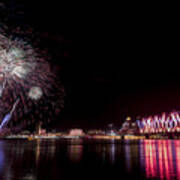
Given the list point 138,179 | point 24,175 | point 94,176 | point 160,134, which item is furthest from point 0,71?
point 160,134

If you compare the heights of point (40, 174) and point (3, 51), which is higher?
point (3, 51)

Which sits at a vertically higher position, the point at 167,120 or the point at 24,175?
the point at 167,120

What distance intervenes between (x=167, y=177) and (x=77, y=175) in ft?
15.2

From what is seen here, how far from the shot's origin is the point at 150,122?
15688 centimetres

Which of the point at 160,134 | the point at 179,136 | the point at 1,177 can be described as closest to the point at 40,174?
the point at 1,177

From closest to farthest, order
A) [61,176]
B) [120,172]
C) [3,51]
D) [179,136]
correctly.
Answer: [61,176]
[120,172]
[3,51]
[179,136]

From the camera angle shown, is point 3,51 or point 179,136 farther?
point 179,136

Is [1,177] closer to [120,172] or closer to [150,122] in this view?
[120,172]

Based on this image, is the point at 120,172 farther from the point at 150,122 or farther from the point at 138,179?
the point at 150,122

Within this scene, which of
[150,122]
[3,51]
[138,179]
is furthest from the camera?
[150,122]

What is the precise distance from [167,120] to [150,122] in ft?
40.6

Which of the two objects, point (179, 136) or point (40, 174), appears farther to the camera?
point (179, 136)

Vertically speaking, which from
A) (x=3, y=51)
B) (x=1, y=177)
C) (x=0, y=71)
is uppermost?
(x=3, y=51)

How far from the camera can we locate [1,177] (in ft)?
39.9
